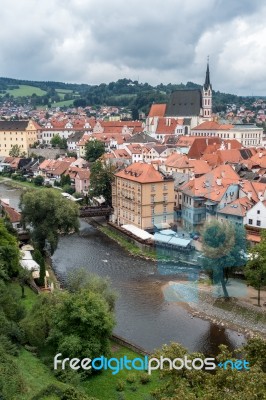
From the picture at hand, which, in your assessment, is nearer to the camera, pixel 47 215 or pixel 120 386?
pixel 120 386

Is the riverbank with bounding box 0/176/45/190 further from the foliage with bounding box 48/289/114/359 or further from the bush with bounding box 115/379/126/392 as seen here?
the bush with bounding box 115/379/126/392

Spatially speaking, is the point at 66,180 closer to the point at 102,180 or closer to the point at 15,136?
the point at 102,180

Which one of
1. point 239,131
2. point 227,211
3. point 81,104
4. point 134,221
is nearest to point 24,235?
point 134,221

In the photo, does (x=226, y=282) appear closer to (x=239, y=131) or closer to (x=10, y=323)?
(x=10, y=323)

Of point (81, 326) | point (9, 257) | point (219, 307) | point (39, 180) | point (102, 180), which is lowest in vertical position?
point (219, 307)

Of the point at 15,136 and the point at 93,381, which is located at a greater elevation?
the point at 15,136

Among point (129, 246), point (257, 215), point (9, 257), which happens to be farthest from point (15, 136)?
point (9, 257)
